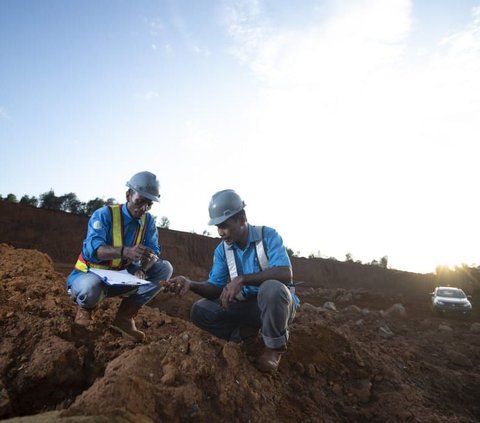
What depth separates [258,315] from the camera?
323 cm

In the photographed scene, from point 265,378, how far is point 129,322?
62.6 inches

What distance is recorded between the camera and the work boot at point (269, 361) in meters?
2.70

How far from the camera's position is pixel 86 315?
329 centimetres

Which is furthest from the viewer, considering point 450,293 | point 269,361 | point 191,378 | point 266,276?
point 450,293

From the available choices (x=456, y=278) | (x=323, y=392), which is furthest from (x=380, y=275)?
(x=323, y=392)

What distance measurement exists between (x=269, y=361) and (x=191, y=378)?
2.48 feet

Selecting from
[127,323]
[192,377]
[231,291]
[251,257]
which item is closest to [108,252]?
[127,323]

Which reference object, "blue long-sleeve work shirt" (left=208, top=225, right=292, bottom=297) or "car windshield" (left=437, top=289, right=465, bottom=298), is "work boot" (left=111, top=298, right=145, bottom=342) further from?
"car windshield" (left=437, top=289, right=465, bottom=298)

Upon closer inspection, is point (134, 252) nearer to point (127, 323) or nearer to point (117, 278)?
point (117, 278)

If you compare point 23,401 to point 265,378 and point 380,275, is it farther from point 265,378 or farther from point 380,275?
point 380,275

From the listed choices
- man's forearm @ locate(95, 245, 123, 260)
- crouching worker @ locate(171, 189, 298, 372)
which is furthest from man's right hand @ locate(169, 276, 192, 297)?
man's forearm @ locate(95, 245, 123, 260)

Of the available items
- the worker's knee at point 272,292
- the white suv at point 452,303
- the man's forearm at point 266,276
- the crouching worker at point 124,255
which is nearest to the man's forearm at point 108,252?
the crouching worker at point 124,255

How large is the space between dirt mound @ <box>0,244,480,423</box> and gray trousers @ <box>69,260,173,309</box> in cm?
30

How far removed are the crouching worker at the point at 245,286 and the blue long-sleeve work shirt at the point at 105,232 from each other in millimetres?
769
